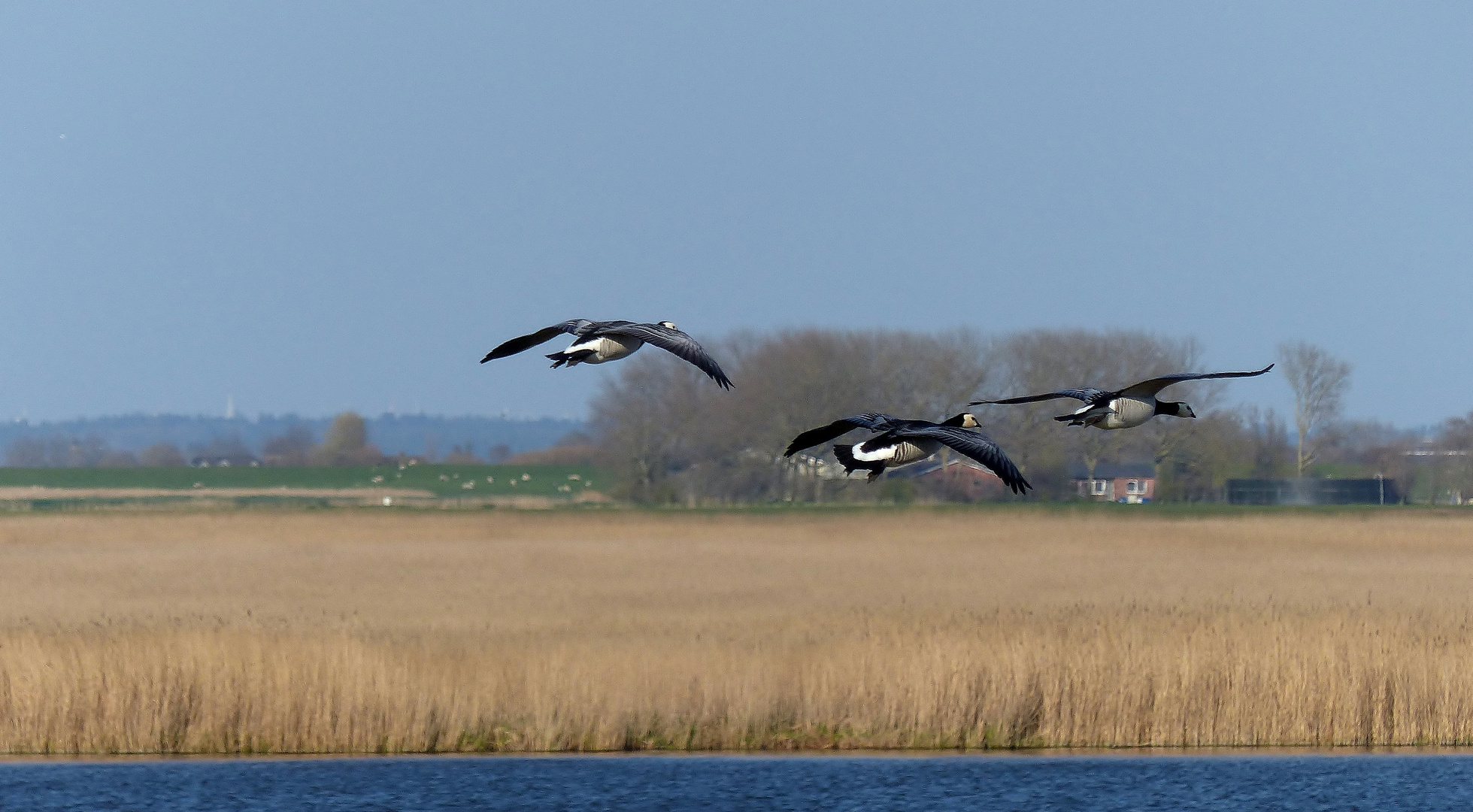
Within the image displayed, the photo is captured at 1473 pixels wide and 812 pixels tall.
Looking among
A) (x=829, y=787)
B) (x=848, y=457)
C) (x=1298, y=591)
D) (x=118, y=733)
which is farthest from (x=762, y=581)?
(x=848, y=457)

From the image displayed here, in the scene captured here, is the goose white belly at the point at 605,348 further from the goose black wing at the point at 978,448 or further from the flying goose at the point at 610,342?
the goose black wing at the point at 978,448

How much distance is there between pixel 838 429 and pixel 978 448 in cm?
47

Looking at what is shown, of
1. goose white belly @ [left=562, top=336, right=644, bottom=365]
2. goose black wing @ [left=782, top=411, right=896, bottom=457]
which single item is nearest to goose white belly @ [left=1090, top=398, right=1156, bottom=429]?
goose black wing @ [left=782, top=411, right=896, bottom=457]

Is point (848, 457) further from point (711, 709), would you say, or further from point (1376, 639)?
point (1376, 639)

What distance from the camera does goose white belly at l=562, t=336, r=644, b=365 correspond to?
5.64 metres

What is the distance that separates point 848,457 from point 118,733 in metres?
18.1

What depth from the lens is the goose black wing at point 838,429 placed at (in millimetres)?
5660

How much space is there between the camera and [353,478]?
155125 millimetres

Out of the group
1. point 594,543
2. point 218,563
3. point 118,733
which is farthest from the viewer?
point 594,543

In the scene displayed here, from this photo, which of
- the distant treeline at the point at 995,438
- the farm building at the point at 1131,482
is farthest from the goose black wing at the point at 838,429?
the farm building at the point at 1131,482

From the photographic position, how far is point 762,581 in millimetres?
47062

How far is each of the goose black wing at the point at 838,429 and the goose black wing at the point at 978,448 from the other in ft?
0.24

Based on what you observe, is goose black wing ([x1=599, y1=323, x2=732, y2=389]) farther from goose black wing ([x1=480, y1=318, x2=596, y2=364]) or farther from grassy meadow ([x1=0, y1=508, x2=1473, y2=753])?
grassy meadow ([x1=0, y1=508, x2=1473, y2=753])

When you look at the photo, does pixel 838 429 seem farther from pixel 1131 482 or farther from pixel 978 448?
pixel 1131 482
